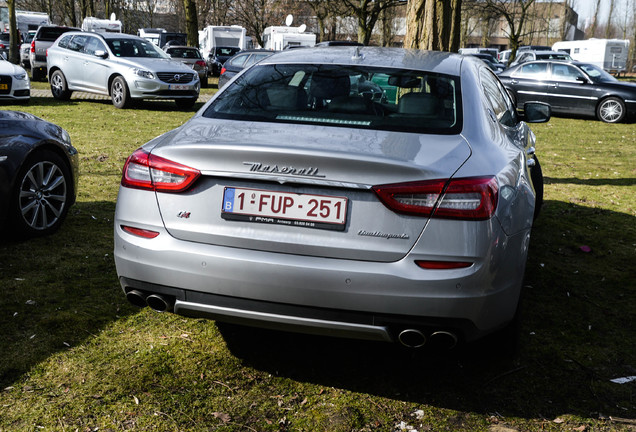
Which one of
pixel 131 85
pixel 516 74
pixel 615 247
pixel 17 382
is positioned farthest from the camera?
pixel 516 74

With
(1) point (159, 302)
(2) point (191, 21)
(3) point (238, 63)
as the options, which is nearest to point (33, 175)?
(1) point (159, 302)

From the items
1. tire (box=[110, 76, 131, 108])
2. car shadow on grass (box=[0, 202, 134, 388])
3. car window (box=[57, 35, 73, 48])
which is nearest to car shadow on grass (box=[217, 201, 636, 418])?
car shadow on grass (box=[0, 202, 134, 388])

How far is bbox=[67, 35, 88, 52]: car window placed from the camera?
1791 cm

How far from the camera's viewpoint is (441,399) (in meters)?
3.35

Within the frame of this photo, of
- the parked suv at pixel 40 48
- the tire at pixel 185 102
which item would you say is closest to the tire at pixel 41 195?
the tire at pixel 185 102

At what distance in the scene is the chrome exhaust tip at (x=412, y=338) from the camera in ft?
9.64

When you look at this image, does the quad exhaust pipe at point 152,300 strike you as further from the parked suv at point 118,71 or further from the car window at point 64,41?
the car window at point 64,41

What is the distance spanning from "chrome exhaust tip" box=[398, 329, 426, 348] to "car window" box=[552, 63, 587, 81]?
17975 mm

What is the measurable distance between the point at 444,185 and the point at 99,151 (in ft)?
27.3

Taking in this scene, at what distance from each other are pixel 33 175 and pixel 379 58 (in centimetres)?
297

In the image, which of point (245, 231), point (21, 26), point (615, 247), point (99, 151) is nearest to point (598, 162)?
point (615, 247)

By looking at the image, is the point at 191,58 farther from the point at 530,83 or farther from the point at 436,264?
the point at 436,264

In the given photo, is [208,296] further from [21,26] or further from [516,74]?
[21,26]

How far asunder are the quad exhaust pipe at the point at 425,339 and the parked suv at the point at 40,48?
24.0 meters
